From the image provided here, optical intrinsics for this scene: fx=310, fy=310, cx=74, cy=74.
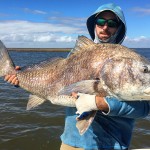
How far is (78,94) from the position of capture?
14.1 ft

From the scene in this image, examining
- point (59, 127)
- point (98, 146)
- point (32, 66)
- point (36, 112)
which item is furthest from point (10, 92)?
point (98, 146)

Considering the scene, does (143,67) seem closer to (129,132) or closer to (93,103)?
(93,103)

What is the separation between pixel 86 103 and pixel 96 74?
0.40 metres

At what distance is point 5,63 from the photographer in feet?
18.9

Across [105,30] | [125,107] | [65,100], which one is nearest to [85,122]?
[125,107]

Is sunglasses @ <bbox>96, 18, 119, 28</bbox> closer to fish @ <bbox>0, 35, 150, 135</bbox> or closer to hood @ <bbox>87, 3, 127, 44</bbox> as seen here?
hood @ <bbox>87, 3, 127, 44</bbox>

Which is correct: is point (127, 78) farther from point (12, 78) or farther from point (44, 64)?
point (12, 78)

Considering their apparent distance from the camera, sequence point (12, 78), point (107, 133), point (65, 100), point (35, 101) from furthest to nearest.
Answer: point (12, 78), point (35, 101), point (65, 100), point (107, 133)

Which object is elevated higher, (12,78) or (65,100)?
(12,78)

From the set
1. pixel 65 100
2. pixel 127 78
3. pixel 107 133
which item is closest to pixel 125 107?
pixel 127 78

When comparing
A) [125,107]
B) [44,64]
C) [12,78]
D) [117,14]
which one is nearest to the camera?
[125,107]

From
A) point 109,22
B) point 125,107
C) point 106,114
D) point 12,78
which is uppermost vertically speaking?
point 109,22

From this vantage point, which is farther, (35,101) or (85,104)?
(35,101)

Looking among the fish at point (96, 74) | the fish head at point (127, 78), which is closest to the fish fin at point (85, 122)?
the fish at point (96, 74)
